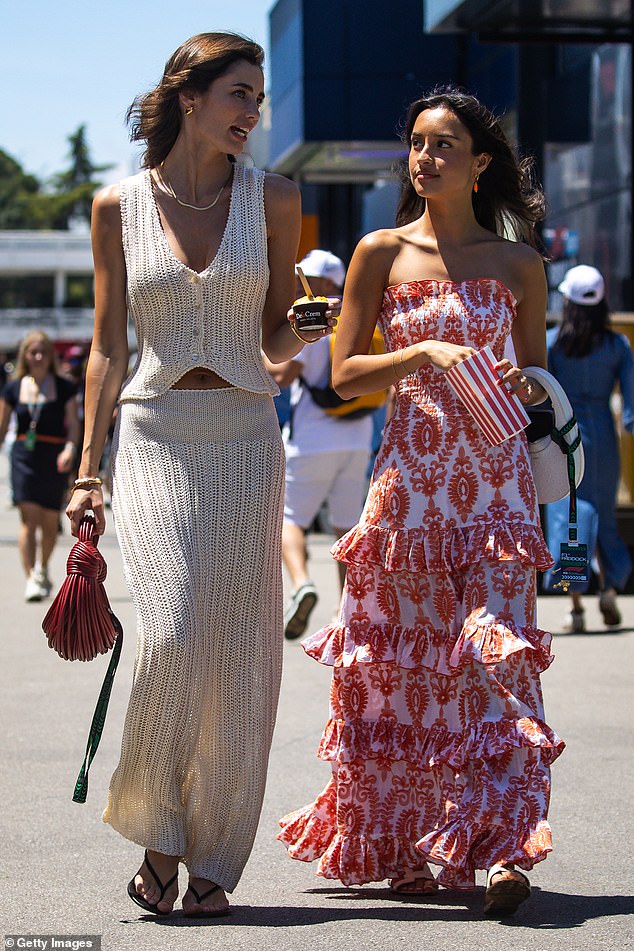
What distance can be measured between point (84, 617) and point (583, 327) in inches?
237

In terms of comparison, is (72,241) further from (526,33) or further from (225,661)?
(225,661)

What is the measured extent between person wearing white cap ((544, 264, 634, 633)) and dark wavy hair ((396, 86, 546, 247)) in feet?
16.0

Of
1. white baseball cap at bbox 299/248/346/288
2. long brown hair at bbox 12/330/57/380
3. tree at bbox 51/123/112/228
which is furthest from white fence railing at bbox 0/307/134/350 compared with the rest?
white baseball cap at bbox 299/248/346/288

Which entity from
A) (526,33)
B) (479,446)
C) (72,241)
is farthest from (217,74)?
(72,241)

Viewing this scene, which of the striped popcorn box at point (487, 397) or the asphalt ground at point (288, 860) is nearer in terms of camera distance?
the asphalt ground at point (288, 860)

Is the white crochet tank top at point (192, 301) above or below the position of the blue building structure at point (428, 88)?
below

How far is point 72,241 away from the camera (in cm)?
10144

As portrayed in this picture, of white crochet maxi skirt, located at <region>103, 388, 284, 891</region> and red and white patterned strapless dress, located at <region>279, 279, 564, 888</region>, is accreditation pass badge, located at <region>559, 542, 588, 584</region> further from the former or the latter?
white crochet maxi skirt, located at <region>103, 388, 284, 891</region>

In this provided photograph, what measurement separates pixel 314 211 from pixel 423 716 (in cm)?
2688

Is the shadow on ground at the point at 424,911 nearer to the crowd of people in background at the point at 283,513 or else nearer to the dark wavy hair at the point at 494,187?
the crowd of people in background at the point at 283,513

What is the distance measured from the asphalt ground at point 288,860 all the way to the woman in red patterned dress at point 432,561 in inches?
7.7

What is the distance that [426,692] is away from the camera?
185 inches

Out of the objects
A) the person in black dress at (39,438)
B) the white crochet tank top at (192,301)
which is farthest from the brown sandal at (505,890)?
the person in black dress at (39,438)

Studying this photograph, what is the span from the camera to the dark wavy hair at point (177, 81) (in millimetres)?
4504
